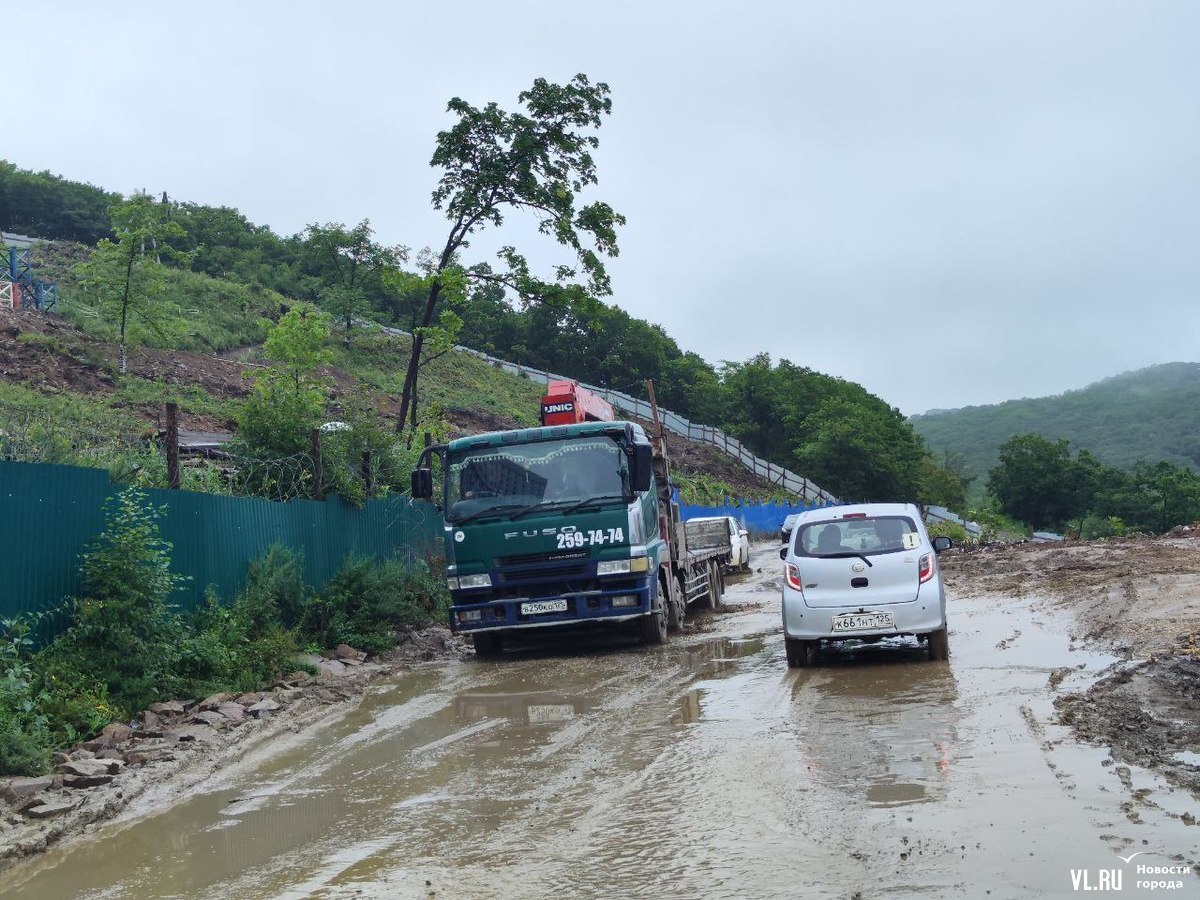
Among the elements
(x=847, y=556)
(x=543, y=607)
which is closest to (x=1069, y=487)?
(x=543, y=607)

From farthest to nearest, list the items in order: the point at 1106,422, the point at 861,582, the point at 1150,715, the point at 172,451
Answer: the point at 1106,422, the point at 172,451, the point at 861,582, the point at 1150,715

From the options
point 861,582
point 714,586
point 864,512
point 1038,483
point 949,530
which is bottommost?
point 949,530

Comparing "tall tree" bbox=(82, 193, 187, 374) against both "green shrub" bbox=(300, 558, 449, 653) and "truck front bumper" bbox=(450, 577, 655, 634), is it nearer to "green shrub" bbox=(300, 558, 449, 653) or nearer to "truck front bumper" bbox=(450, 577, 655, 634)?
"green shrub" bbox=(300, 558, 449, 653)

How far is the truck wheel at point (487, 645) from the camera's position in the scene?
15.9 meters

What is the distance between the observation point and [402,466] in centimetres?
2170

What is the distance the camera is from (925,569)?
12.4 meters

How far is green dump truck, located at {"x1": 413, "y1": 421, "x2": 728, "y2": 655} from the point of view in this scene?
49.2ft

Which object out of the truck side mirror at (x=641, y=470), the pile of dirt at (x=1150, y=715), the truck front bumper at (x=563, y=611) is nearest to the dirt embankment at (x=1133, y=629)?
the pile of dirt at (x=1150, y=715)

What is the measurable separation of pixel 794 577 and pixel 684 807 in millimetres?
6033

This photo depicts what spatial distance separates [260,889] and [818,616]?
771 cm

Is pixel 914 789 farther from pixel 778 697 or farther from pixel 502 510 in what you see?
pixel 502 510

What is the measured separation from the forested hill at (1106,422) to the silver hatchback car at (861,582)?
11418cm

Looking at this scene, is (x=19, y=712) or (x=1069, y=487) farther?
(x=1069, y=487)

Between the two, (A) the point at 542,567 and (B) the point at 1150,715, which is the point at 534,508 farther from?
(B) the point at 1150,715
